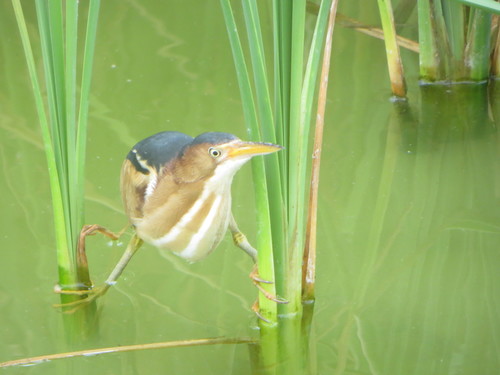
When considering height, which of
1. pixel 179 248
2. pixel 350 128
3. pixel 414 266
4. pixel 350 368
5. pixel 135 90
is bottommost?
pixel 350 368

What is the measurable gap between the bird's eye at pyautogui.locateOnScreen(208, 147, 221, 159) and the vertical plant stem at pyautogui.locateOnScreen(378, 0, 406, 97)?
1577 millimetres

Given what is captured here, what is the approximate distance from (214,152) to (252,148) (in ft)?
0.51

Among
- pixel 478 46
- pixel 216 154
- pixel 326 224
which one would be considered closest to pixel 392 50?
pixel 478 46

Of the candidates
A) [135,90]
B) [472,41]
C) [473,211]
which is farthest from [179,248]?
[472,41]

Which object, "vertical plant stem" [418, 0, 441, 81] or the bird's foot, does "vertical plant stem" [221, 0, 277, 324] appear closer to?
the bird's foot

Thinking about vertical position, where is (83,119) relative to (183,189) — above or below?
above

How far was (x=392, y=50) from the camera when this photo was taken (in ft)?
11.4

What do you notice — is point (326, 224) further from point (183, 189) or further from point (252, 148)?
point (252, 148)

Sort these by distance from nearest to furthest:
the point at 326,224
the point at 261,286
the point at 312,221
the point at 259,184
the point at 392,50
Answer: the point at 259,184
the point at 261,286
the point at 312,221
the point at 326,224
the point at 392,50

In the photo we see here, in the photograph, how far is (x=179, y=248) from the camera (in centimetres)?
230

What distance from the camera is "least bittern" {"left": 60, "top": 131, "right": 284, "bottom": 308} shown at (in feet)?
6.62

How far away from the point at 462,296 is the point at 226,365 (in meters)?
0.76

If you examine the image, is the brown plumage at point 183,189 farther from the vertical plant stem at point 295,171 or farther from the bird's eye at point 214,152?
the vertical plant stem at point 295,171

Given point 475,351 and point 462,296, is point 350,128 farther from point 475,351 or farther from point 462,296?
point 475,351
